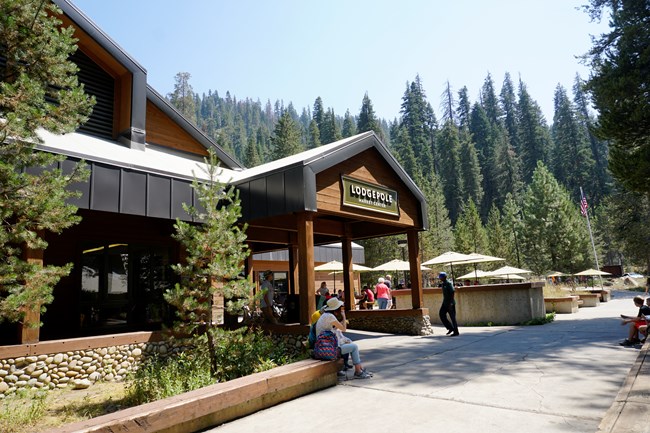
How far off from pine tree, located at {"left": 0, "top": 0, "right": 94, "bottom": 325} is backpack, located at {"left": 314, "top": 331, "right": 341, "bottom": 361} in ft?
12.8

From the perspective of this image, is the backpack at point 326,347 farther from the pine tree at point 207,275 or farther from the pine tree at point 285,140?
the pine tree at point 285,140

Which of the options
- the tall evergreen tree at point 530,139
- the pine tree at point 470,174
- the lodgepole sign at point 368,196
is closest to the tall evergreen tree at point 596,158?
the tall evergreen tree at point 530,139

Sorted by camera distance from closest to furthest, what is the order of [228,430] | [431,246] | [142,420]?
1. [142,420]
2. [228,430]
3. [431,246]

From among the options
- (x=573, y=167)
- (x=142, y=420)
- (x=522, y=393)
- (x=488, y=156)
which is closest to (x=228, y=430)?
(x=142, y=420)

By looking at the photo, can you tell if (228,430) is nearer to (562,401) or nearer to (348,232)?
(562,401)

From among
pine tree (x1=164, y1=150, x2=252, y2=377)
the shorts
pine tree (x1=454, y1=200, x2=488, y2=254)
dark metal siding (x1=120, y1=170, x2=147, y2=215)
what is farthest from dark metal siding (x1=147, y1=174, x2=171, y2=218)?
pine tree (x1=454, y1=200, x2=488, y2=254)

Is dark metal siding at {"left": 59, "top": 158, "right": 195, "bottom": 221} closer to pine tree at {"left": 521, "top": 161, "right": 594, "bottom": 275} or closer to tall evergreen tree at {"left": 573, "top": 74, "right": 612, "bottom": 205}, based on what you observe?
pine tree at {"left": 521, "top": 161, "right": 594, "bottom": 275}

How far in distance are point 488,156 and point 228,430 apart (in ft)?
303

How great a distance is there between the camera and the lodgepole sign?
35.1ft

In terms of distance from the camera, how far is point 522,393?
573cm

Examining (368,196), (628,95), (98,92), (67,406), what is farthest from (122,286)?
(628,95)

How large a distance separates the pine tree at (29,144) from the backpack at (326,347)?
391 cm

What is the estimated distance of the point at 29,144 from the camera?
17.8 ft

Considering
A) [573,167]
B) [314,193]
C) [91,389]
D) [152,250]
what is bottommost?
[91,389]
